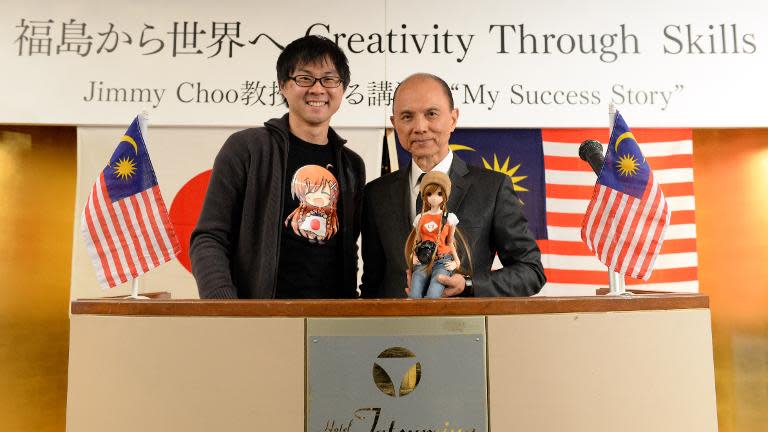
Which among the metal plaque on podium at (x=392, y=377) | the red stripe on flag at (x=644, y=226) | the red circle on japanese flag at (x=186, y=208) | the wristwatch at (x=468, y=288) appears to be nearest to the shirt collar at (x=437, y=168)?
the wristwatch at (x=468, y=288)

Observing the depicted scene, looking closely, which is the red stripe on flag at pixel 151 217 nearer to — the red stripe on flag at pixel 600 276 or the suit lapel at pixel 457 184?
the suit lapel at pixel 457 184

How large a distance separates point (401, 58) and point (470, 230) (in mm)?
1767

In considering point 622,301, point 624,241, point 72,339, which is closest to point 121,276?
point 72,339

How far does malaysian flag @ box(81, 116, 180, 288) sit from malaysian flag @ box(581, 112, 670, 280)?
54.7 inches

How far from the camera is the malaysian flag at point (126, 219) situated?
6.09 feet

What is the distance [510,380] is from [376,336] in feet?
1.11

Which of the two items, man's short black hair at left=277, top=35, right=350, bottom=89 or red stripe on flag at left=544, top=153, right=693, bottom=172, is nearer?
man's short black hair at left=277, top=35, right=350, bottom=89

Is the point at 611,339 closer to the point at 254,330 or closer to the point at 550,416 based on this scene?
the point at 550,416

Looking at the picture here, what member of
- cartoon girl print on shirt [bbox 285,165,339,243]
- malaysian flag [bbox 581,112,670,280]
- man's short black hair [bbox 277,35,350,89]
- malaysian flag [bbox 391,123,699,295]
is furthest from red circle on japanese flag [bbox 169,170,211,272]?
malaysian flag [bbox 581,112,670,280]

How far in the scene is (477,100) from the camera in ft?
12.0

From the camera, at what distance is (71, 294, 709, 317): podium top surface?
1.44m

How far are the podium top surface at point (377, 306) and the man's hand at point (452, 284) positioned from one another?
0.33 m

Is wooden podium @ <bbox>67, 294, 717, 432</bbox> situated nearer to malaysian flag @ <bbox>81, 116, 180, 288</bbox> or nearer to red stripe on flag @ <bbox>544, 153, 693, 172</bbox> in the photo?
malaysian flag @ <bbox>81, 116, 180, 288</bbox>

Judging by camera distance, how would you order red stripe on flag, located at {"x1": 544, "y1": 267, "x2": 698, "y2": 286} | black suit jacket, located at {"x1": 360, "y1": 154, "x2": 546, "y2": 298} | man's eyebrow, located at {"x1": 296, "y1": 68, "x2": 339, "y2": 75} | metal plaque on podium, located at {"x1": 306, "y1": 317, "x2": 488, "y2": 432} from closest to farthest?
metal plaque on podium, located at {"x1": 306, "y1": 317, "x2": 488, "y2": 432}
black suit jacket, located at {"x1": 360, "y1": 154, "x2": 546, "y2": 298}
man's eyebrow, located at {"x1": 296, "y1": 68, "x2": 339, "y2": 75}
red stripe on flag, located at {"x1": 544, "y1": 267, "x2": 698, "y2": 286}
